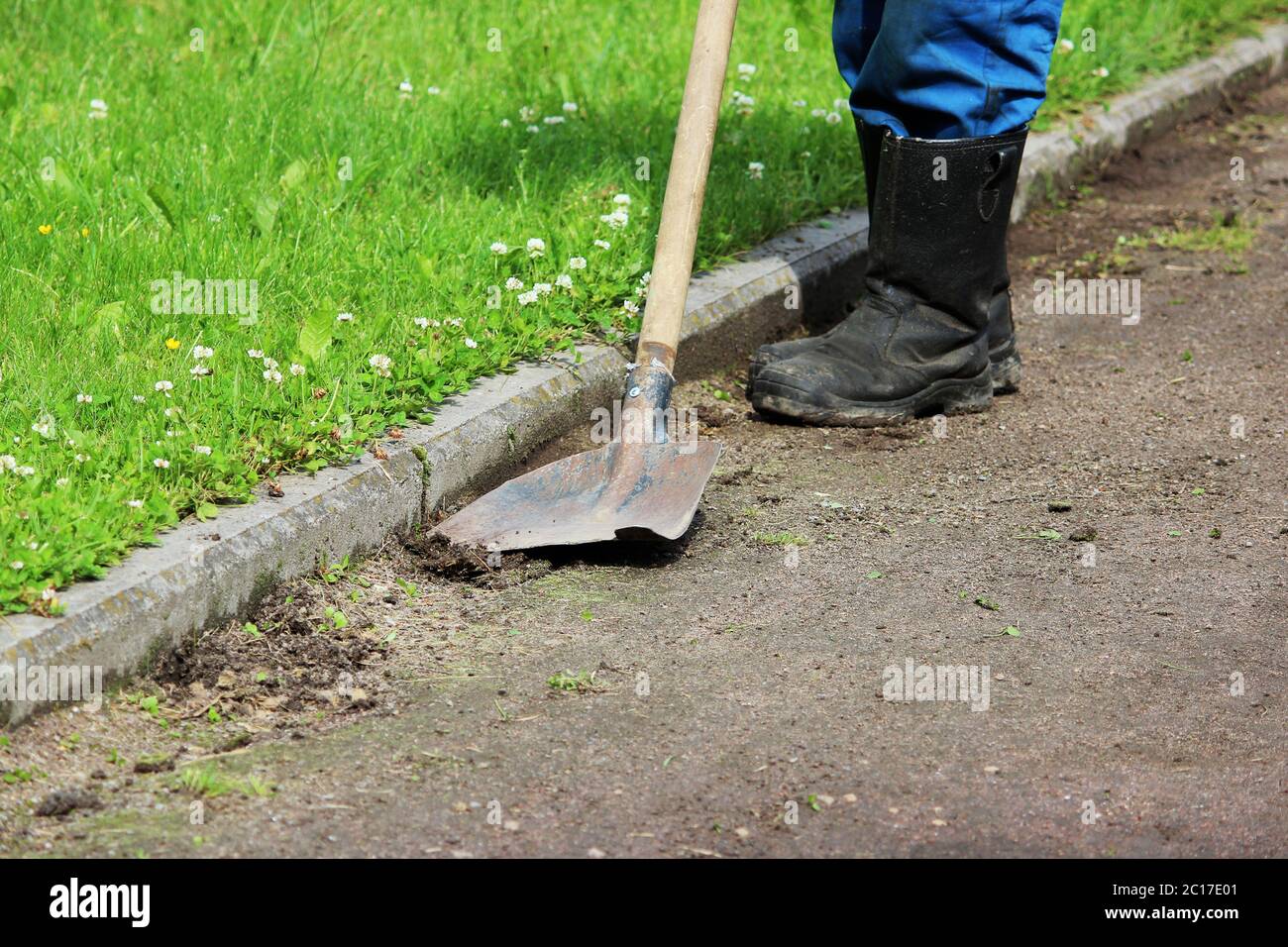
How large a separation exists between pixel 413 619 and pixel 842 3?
199 cm

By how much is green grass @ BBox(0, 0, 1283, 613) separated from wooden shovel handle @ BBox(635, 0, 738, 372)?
292 mm

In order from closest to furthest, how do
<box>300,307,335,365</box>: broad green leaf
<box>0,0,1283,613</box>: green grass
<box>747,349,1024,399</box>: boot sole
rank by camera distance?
1. <box>0,0,1283,613</box>: green grass
2. <box>300,307,335,365</box>: broad green leaf
3. <box>747,349,1024,399</box>: boot sole

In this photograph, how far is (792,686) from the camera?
229cm

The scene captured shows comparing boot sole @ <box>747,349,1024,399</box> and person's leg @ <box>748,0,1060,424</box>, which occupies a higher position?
person's leg @ <box>748,0,1060,424</box>

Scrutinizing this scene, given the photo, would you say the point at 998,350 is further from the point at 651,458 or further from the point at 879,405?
the point at 651,458

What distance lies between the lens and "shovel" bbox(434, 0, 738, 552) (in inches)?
107

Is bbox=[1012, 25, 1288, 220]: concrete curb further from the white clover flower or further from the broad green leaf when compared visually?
the broad green leaf

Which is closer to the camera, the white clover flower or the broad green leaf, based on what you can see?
the broad green leaf

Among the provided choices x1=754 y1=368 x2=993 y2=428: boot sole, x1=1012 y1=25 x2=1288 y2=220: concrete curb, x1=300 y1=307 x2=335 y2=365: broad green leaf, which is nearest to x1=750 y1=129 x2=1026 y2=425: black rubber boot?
x1=754 y1=368 x2=993 y2=428: boot sole

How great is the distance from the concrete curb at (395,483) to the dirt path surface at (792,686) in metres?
0.07

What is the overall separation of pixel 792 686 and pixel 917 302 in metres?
1.47

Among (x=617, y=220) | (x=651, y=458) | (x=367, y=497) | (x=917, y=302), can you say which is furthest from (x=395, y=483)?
(x=917, y=302)

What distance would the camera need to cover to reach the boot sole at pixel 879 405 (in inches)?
133

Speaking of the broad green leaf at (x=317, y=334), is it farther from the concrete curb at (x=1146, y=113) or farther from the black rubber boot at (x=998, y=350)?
the concrete curb at (x=1146, y=113)
